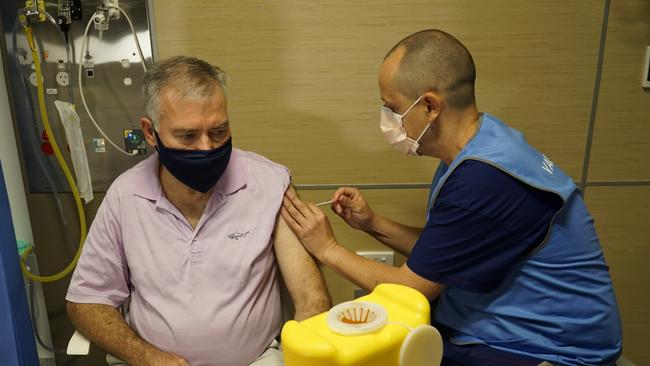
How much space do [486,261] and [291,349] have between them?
70 centimetres

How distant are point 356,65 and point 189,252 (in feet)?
3.02

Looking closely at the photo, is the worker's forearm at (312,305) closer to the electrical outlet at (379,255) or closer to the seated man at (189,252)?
the seated man at (189,252)

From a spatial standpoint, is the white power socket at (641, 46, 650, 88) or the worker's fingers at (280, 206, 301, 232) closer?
the worker's fingers at (280, 206, 301, 232)

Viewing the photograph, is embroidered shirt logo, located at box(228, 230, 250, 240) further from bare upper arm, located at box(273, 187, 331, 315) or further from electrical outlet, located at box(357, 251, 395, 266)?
electrical outlet, located at box(357, 251, 395, 266)

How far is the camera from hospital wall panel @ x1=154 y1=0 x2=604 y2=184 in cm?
190

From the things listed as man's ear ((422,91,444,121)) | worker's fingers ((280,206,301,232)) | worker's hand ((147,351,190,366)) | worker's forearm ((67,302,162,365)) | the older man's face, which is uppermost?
man's ear ((422,91,444,121))

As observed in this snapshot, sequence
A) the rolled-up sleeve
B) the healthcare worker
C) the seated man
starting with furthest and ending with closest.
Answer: the rolled-up sleeve
the seated man
the healthcare worker

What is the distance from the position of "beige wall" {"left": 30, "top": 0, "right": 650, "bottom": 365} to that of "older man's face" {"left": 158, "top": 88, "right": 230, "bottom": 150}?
454 millimetres

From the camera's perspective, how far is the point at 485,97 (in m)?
1.99

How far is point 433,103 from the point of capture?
4.69 ft

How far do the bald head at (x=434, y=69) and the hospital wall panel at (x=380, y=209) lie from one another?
71cm

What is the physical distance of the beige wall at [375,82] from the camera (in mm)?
1899

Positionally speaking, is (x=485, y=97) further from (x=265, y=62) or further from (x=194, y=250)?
(x=194, y=250)

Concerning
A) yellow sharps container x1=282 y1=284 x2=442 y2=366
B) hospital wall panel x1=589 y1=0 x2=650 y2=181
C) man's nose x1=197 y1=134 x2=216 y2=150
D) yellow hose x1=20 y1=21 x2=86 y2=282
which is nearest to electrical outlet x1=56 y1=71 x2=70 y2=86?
yellow hose x1=20 y1=21 x2=86 y2=282
